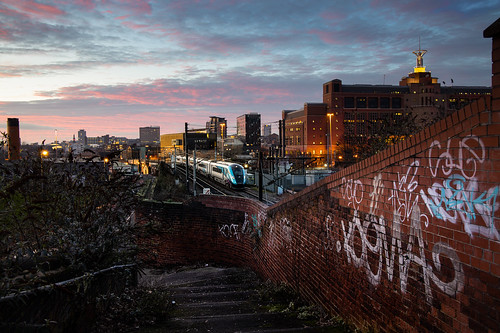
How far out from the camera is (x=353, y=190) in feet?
19.6

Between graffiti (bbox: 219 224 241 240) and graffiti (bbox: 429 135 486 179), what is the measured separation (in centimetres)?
1097

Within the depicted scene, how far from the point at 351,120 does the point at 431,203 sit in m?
107

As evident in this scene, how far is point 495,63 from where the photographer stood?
342cm

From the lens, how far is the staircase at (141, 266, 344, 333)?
6.38 meters

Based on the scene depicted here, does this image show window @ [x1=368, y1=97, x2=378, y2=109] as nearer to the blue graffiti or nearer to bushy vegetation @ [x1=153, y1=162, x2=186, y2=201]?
bushy vegetation @ [x1=153, y1=162, x2=186, y2=201]

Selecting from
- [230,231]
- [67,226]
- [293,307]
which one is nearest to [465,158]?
[293,307]

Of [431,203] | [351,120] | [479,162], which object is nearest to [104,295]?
[431,203]

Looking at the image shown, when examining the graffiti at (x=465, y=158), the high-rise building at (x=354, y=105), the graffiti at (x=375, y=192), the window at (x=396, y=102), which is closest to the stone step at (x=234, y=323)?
the graffiti at (x=375, y=192)

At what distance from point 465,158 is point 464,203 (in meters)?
0.44

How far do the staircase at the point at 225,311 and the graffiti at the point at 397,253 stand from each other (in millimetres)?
1283

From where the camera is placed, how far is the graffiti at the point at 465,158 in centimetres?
→ 353

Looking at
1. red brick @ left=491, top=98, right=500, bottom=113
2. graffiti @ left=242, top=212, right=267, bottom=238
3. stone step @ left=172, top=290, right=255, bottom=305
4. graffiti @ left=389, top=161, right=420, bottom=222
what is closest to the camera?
red brick @ left=491, top=98, right=500, bottom=113

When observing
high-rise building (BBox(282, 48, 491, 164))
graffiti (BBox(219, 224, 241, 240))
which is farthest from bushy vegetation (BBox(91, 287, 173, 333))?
high-rise building (BBox(282, 48, 491, 164))

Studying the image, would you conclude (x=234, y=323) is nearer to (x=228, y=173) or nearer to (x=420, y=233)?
(x=420, y=233)
